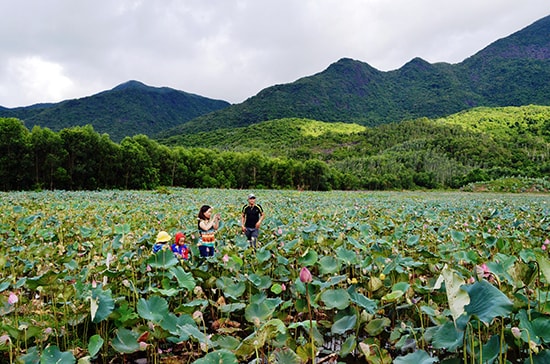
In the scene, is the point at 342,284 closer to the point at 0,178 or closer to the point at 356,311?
the point at 356,311

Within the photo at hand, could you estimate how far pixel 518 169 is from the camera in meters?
77.1

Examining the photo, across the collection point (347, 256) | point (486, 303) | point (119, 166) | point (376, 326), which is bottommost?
point (376, 326)

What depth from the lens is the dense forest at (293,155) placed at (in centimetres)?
3688

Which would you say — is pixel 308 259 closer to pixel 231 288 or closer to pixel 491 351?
pixel 231 288

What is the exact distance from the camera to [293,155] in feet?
354

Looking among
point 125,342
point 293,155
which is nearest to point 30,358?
point 125,342

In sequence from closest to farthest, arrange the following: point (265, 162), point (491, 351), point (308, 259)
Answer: point (491, 351) → point (308, 259) → point (265, 162)

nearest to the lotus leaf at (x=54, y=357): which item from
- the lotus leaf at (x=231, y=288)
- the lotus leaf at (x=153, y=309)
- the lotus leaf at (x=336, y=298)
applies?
the lotus leaf at (x=153, y=309)

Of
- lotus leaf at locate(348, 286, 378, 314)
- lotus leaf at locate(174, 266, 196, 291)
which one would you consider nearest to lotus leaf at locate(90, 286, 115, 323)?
lotus leaf at locate(174, 266, 196, 291)

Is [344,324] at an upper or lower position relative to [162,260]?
lower

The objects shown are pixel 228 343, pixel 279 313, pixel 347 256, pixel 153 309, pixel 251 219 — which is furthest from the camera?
pixel 251 219

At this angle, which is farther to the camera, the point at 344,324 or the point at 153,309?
the point at 344,324

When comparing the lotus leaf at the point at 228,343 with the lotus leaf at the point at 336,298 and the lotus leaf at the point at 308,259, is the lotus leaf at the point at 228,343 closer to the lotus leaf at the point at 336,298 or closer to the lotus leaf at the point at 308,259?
the lotus leaf at the point at 336,298

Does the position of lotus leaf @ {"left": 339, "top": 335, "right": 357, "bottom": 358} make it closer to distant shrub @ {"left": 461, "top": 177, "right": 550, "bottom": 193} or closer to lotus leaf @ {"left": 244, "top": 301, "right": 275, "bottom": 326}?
lotus leaf @ {"left": 244, "top": 301, "right": 275, "bottom": 326}
